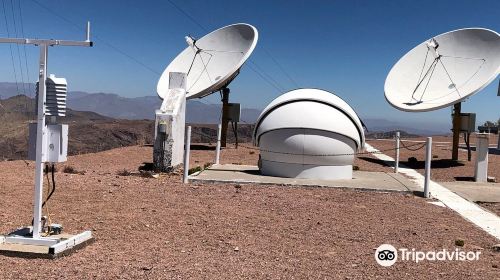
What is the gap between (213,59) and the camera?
82.0ft

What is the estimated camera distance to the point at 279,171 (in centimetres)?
1501

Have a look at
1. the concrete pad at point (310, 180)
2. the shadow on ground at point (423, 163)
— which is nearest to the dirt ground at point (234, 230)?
the concrete pad at point (310, 180)

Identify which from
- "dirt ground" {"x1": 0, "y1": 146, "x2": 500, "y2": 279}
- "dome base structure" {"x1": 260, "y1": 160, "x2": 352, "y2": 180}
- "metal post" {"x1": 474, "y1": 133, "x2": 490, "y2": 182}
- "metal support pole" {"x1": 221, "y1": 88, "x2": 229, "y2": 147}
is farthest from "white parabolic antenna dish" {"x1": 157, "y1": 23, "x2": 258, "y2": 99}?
"dirt ground" {"x1": 0, "y1": 146, "x2": 500, "y2": 279}

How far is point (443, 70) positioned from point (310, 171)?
1048 centimetres

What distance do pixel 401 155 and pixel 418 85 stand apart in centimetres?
479

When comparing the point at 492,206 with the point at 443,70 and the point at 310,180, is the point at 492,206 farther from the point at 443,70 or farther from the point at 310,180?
the point at 443,70

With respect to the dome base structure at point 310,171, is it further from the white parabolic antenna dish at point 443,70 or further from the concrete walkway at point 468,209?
the white parabolic antenna dish at point 443,70

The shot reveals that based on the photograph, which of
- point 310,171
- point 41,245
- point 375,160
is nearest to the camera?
point 41,245

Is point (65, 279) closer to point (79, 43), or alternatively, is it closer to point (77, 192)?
point (79, 43)

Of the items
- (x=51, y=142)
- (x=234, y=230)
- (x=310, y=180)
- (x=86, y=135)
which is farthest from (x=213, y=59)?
(x=86, y=135)

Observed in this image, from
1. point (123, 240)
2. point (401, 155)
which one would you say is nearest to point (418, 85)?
point (401, 155)

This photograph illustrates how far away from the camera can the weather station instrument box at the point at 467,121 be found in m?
22.6

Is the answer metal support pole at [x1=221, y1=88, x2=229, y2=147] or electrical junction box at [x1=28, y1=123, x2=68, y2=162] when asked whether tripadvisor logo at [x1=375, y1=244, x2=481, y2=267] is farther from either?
metal support pole at [x1=221, y1=88, x2=229, y2=147]

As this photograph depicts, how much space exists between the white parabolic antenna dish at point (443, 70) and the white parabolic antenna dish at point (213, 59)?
6.68 meters
